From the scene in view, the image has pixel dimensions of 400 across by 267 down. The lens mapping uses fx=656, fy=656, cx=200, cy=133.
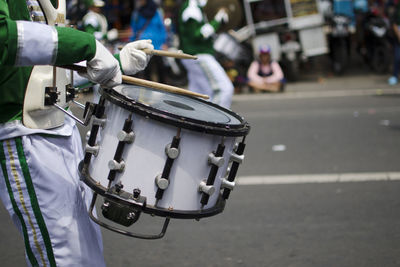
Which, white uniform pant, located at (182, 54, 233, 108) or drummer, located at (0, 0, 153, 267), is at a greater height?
drummer, located at (0, 0, 153, 267)

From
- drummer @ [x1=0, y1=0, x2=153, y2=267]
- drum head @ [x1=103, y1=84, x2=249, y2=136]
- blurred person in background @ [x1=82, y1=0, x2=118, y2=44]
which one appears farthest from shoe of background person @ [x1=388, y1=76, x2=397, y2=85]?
drummer @ [x1=0, y1=0, x2=153, y2=267]

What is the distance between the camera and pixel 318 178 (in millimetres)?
5938

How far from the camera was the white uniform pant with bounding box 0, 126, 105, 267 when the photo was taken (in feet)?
8.36

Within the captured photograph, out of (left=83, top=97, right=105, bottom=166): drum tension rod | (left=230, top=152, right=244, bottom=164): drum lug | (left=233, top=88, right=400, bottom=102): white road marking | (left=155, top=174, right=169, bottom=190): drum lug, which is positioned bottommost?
(left=233, top=88, right=400, bottom=102): white road marking

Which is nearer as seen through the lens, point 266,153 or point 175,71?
point 266,153

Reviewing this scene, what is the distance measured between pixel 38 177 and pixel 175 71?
10824mm

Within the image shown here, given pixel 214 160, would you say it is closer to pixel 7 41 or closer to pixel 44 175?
pixel 44 175

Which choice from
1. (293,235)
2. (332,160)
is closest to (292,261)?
(293,235)

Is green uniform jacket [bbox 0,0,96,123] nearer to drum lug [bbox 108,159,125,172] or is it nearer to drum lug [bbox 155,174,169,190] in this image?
drum lug [bbox 108,159,125,172]

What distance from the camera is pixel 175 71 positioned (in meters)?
13.3

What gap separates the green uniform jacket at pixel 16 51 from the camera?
2.21 m

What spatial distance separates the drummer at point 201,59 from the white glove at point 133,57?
4675 millimetres

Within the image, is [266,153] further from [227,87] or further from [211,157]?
[211,157]

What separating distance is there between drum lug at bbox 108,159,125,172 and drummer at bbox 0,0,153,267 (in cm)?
24
